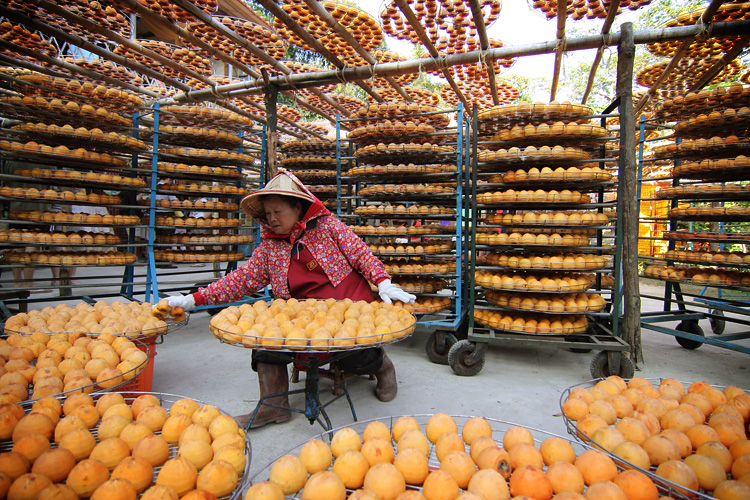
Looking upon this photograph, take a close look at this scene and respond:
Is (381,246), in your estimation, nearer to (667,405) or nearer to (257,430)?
(257,430)

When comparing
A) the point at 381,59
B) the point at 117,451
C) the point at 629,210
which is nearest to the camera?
the point at 117,451

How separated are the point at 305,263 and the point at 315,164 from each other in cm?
493

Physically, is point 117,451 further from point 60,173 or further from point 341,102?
point 341,102

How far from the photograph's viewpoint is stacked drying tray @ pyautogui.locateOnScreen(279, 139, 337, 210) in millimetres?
7902

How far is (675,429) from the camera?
1.78 meters

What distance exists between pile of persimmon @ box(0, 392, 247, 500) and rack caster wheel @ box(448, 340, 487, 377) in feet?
9.62

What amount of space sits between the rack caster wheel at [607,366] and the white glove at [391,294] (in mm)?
2295

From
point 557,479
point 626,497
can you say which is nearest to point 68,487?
point 557,479

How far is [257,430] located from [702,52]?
7.83 m

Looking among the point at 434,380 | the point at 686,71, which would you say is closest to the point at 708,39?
the point at 686,71

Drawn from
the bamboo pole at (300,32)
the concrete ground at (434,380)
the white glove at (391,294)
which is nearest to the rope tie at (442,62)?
the bamboo pole at (300,32)

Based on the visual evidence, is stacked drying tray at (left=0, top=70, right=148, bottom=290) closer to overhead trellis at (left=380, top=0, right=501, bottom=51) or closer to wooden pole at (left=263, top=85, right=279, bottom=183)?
wooden pole at (left=263, top=85, right=279, bottom=183)

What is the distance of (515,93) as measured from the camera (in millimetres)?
9250

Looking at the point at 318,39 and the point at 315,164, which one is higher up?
the point at 318,39
